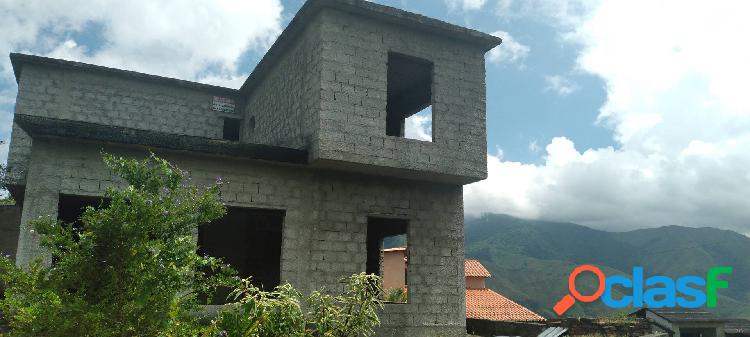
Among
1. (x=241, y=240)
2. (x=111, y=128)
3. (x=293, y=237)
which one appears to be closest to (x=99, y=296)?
(x=111, y=128)

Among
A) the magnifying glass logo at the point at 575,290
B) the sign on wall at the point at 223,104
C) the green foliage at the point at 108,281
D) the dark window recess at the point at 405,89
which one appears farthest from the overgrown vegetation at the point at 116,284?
the magnifying glass logo at the point at 575,290

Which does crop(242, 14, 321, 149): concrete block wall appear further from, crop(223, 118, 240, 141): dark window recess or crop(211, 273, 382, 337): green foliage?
crop(211, 273, 382, 337): green foliage

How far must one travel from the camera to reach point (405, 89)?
16578mm

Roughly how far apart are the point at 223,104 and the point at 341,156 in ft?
24.4

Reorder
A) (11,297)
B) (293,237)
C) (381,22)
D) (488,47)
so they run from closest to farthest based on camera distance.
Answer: (11,297) < (293,237) < (381,22) < (488,47)

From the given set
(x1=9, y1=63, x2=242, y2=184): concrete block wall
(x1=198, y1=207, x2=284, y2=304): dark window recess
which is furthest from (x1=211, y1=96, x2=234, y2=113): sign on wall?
(x1=198, y1=207, x2=284, y2=304): dark window recess

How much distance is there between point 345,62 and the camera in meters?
11.8

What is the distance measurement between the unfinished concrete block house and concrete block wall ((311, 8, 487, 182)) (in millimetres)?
23

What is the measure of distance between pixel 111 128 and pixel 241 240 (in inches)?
310

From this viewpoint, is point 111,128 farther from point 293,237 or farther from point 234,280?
point 234,280

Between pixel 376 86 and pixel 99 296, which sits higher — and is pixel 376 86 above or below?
above

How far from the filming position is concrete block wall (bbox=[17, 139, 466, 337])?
991 cm

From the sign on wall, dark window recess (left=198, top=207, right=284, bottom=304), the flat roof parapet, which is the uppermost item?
the flat roof parapet

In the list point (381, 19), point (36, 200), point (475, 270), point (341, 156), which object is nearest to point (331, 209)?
point (341, 156)
